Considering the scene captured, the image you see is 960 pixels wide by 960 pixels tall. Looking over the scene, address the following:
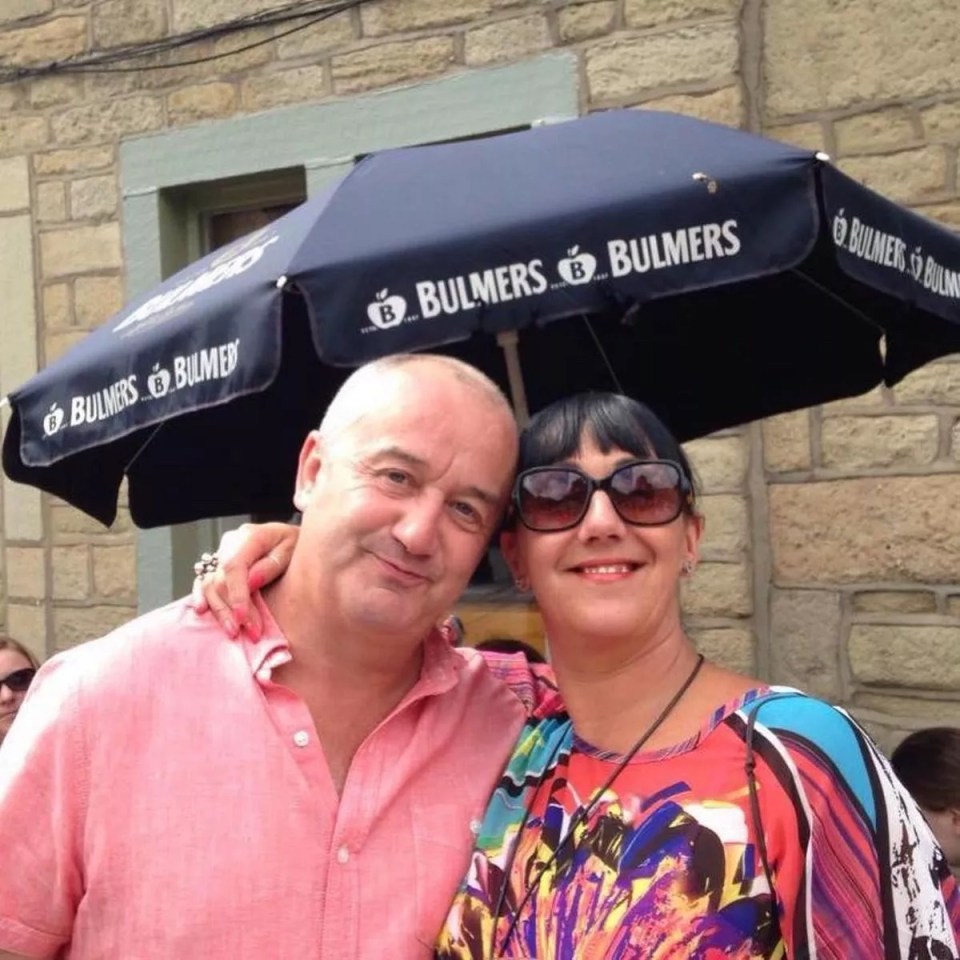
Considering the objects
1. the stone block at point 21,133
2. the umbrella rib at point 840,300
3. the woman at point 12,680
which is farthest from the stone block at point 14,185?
the umbrella rib at point 840,300

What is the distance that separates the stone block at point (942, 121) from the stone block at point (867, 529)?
1.12 meters

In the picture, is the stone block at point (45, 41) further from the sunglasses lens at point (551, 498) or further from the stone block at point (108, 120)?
the sunglasses lens at point (551, 498)

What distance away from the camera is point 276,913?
1880 millimetres

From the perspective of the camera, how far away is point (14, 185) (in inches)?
229

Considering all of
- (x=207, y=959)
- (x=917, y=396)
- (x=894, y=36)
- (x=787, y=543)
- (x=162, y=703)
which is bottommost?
(x=207, y=959)

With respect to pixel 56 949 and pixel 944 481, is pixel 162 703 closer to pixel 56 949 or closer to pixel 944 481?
pixel 56 949

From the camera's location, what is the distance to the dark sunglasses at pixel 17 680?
13.4ft

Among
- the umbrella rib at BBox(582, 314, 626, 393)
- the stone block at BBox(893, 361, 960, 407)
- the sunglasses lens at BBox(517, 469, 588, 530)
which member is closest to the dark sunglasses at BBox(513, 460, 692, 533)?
the sunglasses lens at BBox(517, 469, 588, 530)

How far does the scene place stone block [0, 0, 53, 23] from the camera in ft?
18.7

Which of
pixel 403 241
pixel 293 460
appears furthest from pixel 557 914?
pixel 293 460

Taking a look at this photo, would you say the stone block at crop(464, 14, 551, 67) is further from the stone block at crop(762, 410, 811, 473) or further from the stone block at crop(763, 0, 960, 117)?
the stone block at crop(762, 410, 811, 473)

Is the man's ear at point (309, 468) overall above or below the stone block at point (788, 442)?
below

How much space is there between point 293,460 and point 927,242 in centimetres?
163

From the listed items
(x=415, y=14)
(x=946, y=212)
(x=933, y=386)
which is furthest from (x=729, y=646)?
(x=415, y=14)
